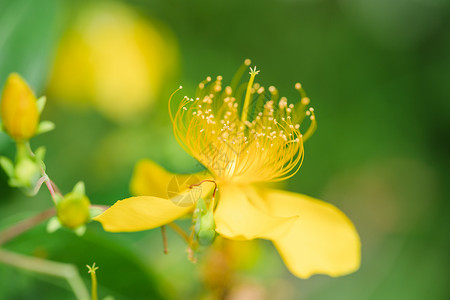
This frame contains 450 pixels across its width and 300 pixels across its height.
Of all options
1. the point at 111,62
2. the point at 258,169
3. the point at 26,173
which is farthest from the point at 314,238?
the point at 111,62

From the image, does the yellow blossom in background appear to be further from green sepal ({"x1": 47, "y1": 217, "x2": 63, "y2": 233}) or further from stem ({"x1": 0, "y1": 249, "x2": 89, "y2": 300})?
green sepal ({"x1": 47, "y1": 217, "x2": 63, "y2": 233})

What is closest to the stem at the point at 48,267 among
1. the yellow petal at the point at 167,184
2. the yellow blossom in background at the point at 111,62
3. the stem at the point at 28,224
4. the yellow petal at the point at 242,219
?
the stem at the point at 28,224

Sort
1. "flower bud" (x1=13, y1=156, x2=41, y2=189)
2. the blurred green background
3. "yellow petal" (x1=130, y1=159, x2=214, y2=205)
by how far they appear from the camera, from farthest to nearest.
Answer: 1. the blurred green background
2. "yellow petal" (x1=130, y1=159, x2=214, y2=205)
3. "flower bud" (x1=13, y1=156, x2=41, y2=189)

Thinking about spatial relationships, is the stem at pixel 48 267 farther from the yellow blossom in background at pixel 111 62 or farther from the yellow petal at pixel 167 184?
the yellow blossom in background at pixel 111 62

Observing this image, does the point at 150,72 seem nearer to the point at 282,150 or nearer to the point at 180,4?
the point at 180,4

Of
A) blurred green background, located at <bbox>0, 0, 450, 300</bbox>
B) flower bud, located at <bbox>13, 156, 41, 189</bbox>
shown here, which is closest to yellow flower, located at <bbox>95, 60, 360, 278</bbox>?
flower bud, located at <bbox>13, 156, 41, 189</bbox>

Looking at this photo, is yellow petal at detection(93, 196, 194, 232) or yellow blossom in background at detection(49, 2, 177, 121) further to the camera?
yellow blossom in background at detection(49, 2, 177, 121)
